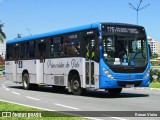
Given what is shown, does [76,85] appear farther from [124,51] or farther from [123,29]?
[123,29]

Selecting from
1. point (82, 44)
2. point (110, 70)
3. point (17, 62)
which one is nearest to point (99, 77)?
point (110, 70)

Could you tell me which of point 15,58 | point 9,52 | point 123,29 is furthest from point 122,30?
point 9,52

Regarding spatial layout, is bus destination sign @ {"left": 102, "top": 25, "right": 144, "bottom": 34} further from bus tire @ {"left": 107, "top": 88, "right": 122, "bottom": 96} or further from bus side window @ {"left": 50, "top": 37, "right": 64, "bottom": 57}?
bus side window @ {"left": 50, "top": 37, "right": 64, "bottom": 57}

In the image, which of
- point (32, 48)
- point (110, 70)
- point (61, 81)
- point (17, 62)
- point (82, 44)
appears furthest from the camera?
point (17, 62)

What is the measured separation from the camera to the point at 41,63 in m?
23.3

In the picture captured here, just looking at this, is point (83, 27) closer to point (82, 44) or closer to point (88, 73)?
point (82, 44)

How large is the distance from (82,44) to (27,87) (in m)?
7.92

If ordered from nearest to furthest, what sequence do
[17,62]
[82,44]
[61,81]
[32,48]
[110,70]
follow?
[110,70], [82,44], [61,81], [32,48], [17,62]

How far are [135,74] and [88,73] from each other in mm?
2070

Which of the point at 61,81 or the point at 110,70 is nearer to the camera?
the point at 110,70

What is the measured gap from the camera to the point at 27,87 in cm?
2561

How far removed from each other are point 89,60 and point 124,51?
1.61 meters

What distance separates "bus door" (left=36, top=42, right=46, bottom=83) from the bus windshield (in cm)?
601

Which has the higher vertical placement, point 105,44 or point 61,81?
point 105,44
